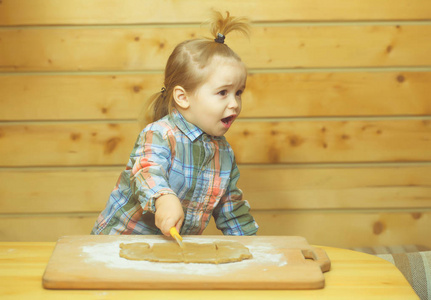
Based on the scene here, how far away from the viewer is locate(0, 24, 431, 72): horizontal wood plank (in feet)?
6.38

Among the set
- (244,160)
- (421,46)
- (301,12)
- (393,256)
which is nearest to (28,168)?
(244,160)

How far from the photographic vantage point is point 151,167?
125cm

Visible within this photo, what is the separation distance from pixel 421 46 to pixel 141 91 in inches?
40.4

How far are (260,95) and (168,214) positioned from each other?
3.21 ft

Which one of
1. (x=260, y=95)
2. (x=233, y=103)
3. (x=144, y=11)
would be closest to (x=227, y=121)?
(x=233, y=103)

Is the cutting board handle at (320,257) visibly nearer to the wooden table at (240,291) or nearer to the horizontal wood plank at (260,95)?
the wooden table at (240,291)

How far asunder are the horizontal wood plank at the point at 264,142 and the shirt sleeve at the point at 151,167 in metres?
0.66

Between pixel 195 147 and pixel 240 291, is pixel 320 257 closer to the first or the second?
pixel 240 291

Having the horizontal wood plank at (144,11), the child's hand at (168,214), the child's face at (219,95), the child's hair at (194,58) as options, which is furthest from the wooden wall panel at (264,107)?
the child's hand at (168,214)

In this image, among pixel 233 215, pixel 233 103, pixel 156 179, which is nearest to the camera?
pixel 156 179

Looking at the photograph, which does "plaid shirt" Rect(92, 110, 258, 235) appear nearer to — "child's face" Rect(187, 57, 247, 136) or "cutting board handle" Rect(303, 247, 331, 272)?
"child's face" Rect(187, 57, 247, 136)

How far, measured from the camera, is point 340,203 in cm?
210

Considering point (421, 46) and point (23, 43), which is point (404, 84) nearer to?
point (421, 46)

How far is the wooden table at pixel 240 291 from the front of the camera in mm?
896
